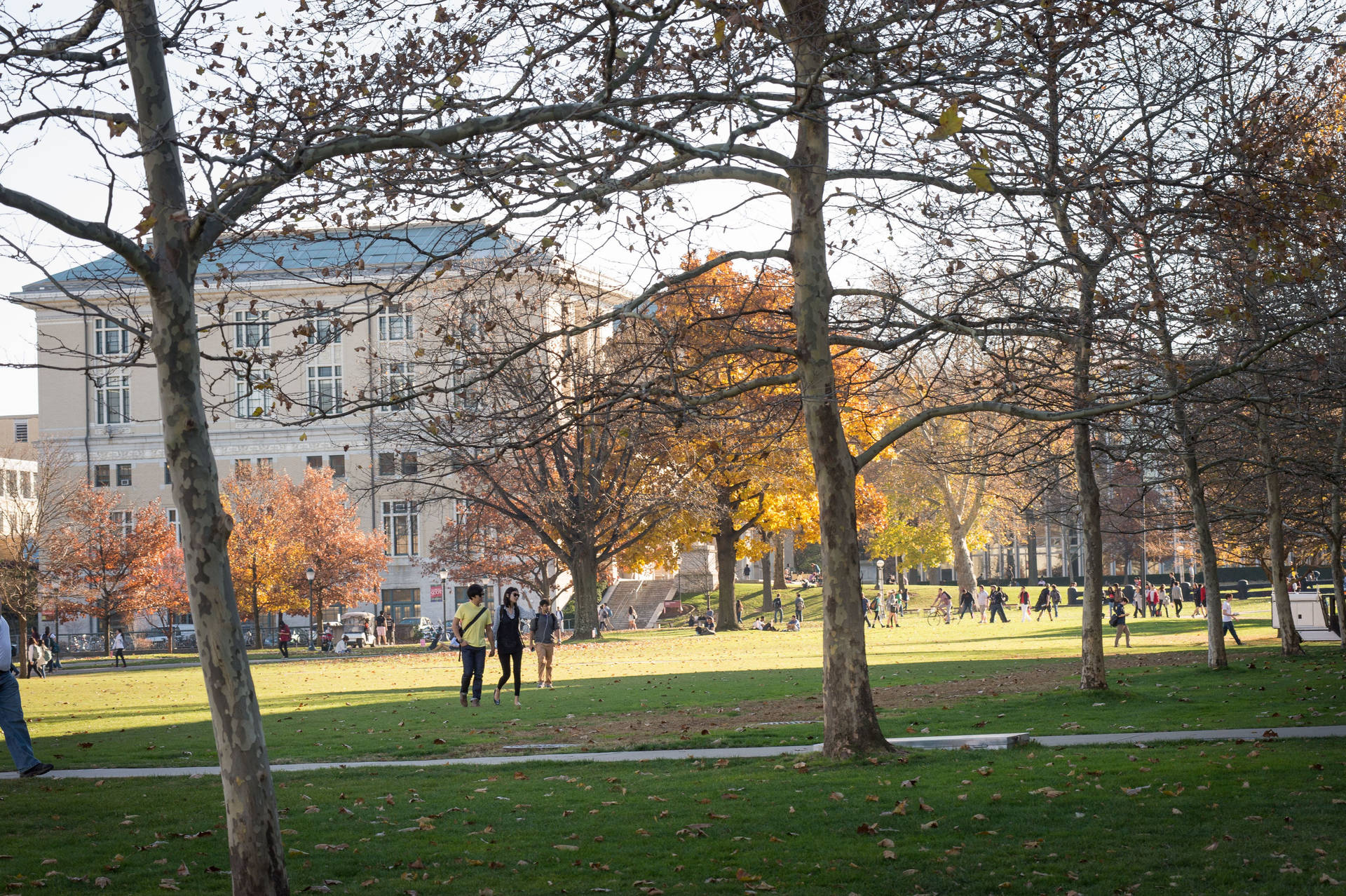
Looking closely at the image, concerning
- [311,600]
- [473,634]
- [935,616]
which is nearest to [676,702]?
[473,634]

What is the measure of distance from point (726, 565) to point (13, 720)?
4310cm

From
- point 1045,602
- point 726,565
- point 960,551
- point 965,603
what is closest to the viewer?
point 726,565

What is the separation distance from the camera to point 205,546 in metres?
6.91

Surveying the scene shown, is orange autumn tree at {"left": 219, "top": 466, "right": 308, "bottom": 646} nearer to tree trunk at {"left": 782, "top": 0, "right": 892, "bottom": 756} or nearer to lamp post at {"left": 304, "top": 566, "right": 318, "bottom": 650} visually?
lamp post at {"left": 304, "top": 566, "right": 318, "bottom": 650}

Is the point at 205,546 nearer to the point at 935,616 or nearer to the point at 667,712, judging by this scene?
the point at 667,712

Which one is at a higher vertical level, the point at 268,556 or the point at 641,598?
the point at 268,556

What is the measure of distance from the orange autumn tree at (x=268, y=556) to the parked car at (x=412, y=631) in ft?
19.2

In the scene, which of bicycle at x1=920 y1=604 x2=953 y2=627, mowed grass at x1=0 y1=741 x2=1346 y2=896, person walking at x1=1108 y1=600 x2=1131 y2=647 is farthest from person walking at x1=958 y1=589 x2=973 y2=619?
mowed grass at x1=0 y1=741 x2=1346 y2=896

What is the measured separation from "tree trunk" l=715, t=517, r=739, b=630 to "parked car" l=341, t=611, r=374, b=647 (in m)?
17.1

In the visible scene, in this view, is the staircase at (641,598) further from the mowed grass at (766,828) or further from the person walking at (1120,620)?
the mowed grass at (766,828)

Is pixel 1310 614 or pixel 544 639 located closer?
pixel 544 639

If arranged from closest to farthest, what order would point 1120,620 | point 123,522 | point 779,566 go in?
point 1120,620
point 123,522
point 779,566

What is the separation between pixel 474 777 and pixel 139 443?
7758cm

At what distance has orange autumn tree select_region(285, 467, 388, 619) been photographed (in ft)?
218
